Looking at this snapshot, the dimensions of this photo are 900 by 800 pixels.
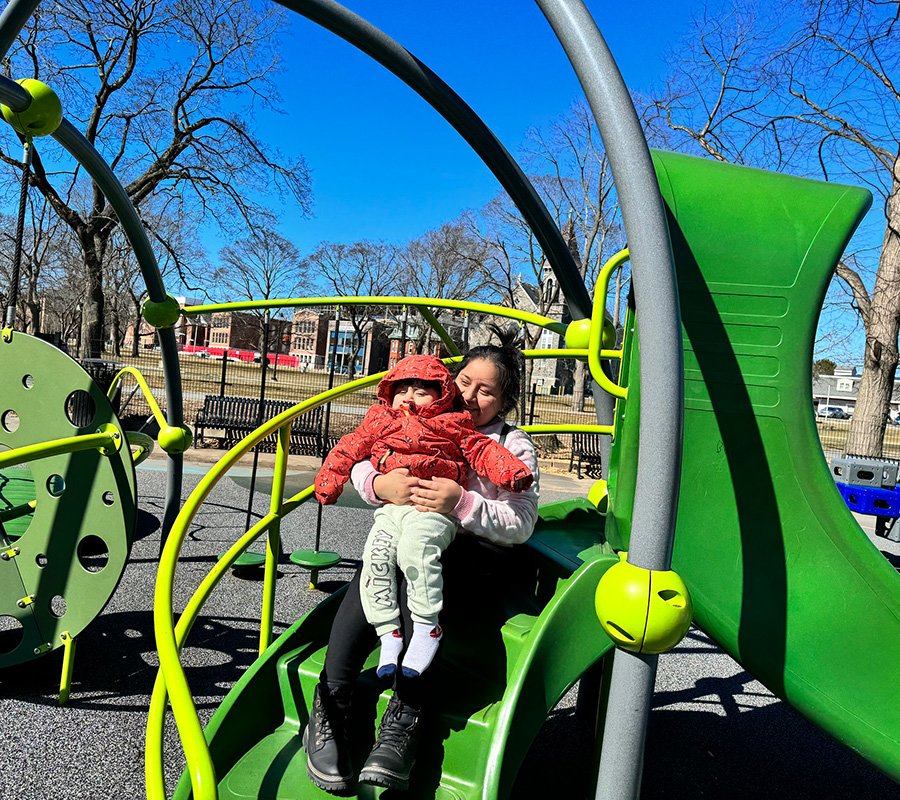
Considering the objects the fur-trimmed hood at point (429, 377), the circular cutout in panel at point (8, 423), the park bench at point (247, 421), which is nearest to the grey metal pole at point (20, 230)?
the circular cutout in panel at point (8, 423)

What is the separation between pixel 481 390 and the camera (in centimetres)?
237

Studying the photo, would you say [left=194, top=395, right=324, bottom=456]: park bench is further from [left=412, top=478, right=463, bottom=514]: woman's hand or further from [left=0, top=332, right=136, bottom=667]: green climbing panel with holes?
[left=412, top=478, right=463, bottom=514]: woman's hand

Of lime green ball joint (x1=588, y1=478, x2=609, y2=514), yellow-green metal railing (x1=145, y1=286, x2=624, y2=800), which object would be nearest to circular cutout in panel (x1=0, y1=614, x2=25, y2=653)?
yellow-green metal railing (x1=145, y1=286, x2=624, y2=800)

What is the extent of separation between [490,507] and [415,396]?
16.3 inches

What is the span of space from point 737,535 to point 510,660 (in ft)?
2.32

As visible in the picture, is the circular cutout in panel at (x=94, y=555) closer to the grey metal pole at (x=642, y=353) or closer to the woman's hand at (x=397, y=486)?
the woman's hand at (x=397, y=486)

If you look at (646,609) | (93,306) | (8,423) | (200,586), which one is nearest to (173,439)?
(8,423)

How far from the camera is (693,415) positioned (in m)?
1.76

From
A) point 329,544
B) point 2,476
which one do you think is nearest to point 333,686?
point 2,476

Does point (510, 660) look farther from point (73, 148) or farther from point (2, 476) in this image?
point (2, 476)

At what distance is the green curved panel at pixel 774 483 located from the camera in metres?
1.72

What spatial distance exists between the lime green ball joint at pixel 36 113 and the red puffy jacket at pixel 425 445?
1.49 metres

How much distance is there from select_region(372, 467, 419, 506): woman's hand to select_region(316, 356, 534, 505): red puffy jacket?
3cm

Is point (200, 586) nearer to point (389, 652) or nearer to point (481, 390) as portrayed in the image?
point (389, 652)
